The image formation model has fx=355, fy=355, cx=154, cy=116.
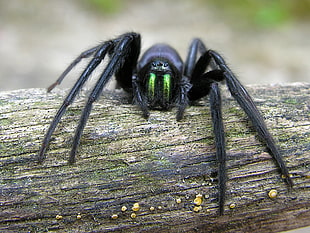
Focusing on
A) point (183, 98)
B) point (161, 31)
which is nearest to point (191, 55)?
point (183, 98)

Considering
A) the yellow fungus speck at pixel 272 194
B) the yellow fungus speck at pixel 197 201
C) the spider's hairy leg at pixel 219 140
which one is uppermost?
the spider's hairy leg at pixel 219 140

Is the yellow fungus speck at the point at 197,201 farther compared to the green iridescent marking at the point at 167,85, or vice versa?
the green iridescent marking at the point at 167,85

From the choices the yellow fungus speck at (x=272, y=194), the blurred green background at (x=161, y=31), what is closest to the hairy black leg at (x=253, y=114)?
the yellow fungus speck at (x=272, y=194)

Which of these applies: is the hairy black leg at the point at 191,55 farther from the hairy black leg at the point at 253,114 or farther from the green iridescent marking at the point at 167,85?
the hairy black leg at the point at 253,114

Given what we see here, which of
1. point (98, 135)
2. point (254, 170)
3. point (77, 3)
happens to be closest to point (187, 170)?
point (254, 170)

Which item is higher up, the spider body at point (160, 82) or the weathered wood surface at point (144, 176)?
the spider body at point (160, 82)

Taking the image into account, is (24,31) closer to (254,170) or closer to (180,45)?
(180,45)

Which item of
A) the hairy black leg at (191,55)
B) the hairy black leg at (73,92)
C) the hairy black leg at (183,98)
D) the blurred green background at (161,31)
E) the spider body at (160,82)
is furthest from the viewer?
the blurred green background at (161,31)
